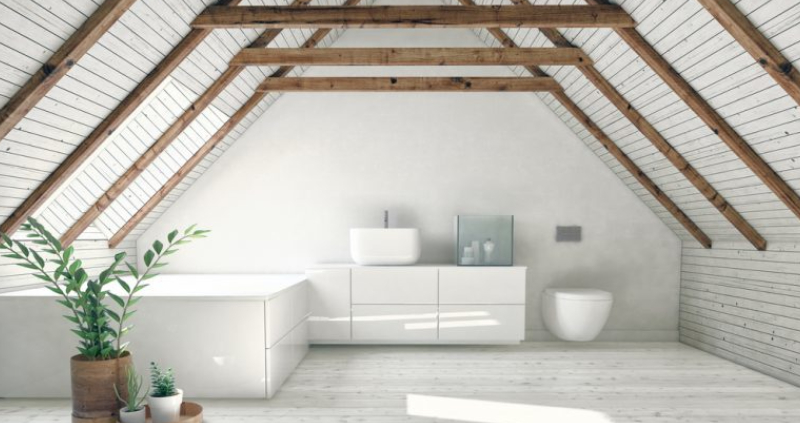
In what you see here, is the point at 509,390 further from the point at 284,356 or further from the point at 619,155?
the point at 619,155

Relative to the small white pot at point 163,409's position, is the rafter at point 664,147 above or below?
above

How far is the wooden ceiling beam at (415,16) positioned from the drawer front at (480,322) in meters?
2.12

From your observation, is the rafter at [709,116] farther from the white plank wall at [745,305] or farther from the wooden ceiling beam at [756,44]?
the white plank wall at [745,305]

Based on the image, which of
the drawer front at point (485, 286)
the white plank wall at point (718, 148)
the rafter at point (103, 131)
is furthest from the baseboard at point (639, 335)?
the rafter at point (103, 131)

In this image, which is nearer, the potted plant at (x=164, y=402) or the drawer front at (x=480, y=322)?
the potted plant at (x=164, y=402)

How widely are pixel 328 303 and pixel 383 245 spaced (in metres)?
0.59

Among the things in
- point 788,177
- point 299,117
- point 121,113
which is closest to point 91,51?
point 121,113

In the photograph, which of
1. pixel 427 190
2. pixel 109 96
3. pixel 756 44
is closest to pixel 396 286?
pixel 427 190

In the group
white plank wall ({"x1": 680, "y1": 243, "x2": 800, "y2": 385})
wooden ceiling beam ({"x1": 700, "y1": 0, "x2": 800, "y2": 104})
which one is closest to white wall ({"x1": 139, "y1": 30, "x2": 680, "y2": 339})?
white plank wall ({"x1": 680, "y1": 243, "x2": 800, "y2": 385})

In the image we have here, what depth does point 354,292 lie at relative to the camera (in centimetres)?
393

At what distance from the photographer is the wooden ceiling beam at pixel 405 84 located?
370 centimetres

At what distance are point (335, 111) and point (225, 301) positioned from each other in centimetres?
201

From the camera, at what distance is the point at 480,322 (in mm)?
3941

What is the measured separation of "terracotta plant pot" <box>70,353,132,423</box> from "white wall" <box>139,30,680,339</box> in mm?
2020
